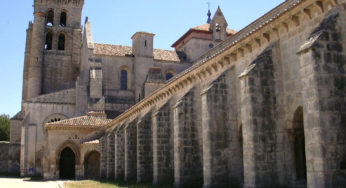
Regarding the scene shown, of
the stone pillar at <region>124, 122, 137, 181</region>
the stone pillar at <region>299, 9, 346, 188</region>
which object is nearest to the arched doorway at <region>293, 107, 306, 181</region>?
the stone pillar at <region>299, 9, 346, 188</region>

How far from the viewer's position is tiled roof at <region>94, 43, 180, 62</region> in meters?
44.6

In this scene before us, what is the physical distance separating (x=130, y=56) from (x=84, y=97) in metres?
7.08

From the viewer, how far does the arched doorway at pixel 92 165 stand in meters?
34.6

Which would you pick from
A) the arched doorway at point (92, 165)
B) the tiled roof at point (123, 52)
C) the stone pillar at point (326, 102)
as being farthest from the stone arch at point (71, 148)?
the stone pillar at point (326, 102)

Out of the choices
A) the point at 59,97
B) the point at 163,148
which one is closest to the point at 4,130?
the point at 59,97

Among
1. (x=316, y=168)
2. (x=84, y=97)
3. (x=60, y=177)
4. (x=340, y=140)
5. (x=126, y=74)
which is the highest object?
(x=126, y=74)

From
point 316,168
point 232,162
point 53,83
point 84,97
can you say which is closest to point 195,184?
point 232,162

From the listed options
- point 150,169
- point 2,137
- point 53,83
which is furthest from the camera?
point 2,137

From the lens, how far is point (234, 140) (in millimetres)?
15062

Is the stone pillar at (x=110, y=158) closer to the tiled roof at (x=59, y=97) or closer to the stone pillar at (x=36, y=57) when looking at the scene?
the tiled roof at (x=59, y=97)

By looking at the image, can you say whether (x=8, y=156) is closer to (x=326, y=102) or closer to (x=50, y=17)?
(x=50, y=17)

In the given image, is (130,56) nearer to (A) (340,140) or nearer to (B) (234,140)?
(B) (234,140)

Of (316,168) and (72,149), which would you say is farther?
(72,149)

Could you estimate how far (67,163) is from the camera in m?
36.0
